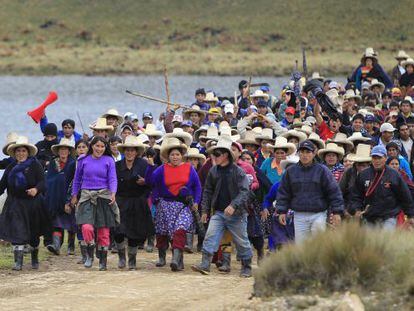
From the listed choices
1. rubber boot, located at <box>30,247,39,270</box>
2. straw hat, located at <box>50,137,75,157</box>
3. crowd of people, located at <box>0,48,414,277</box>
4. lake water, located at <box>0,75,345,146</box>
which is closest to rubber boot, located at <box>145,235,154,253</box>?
crowd of people, located at <box>0,48,414,277</box>

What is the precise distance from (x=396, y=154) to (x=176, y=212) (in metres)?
3.27

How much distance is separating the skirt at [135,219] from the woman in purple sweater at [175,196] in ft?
0.85

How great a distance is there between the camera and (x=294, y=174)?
1433 cm

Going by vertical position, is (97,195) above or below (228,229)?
above

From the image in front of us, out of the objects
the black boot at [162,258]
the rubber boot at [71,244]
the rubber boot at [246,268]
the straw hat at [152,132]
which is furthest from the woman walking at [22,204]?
the straw hat at [152,132]

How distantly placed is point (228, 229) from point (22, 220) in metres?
2.57

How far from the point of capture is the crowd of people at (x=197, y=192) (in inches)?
571

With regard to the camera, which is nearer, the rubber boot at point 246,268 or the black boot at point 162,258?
the rubber boot at point 246,268

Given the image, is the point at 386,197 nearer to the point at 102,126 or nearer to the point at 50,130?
the point at 102,126

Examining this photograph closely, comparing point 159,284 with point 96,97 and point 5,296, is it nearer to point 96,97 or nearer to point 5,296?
point 5,296

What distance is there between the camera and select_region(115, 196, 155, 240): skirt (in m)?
15.7

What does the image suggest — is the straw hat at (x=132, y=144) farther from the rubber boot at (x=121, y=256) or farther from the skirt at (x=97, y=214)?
the rubber boot at (x=121, y=256)

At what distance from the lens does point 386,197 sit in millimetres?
14523

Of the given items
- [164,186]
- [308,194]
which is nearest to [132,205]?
[164,186]
